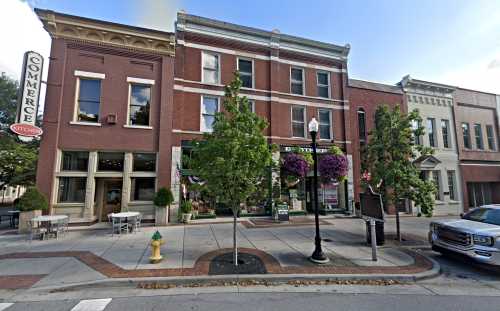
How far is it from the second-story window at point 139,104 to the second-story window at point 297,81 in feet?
31.5

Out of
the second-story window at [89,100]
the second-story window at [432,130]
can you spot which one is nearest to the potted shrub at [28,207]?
the second-story window at [89,100]

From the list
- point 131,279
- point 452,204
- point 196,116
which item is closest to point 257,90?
point 196,116

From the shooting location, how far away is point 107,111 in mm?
12117

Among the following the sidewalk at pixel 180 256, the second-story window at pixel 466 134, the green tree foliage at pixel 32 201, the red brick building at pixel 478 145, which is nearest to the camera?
the sidewalk at pixel 180 256

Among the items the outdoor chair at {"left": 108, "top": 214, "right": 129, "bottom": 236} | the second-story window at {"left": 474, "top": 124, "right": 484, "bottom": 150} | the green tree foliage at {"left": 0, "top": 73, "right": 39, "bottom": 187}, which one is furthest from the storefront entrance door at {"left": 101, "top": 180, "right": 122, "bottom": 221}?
the second-story window at {"left": 474, "top": 124, "right": 484, "bottom": 150}

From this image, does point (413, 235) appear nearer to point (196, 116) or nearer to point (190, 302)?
point (190, 302)

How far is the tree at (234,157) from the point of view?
6.12 meters

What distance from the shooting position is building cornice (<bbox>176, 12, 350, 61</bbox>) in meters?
14.0

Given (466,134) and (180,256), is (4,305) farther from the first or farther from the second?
(466,134)

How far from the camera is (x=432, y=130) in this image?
1811 cm

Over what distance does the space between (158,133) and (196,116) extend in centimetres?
243

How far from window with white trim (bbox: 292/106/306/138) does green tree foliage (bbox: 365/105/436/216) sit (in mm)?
6266

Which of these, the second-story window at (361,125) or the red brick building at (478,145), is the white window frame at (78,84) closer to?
the second-story window at (361,125)

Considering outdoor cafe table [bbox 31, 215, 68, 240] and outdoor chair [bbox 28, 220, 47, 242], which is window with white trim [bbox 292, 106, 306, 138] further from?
outdoor chair [bbox 28, 220, 47, 242]
